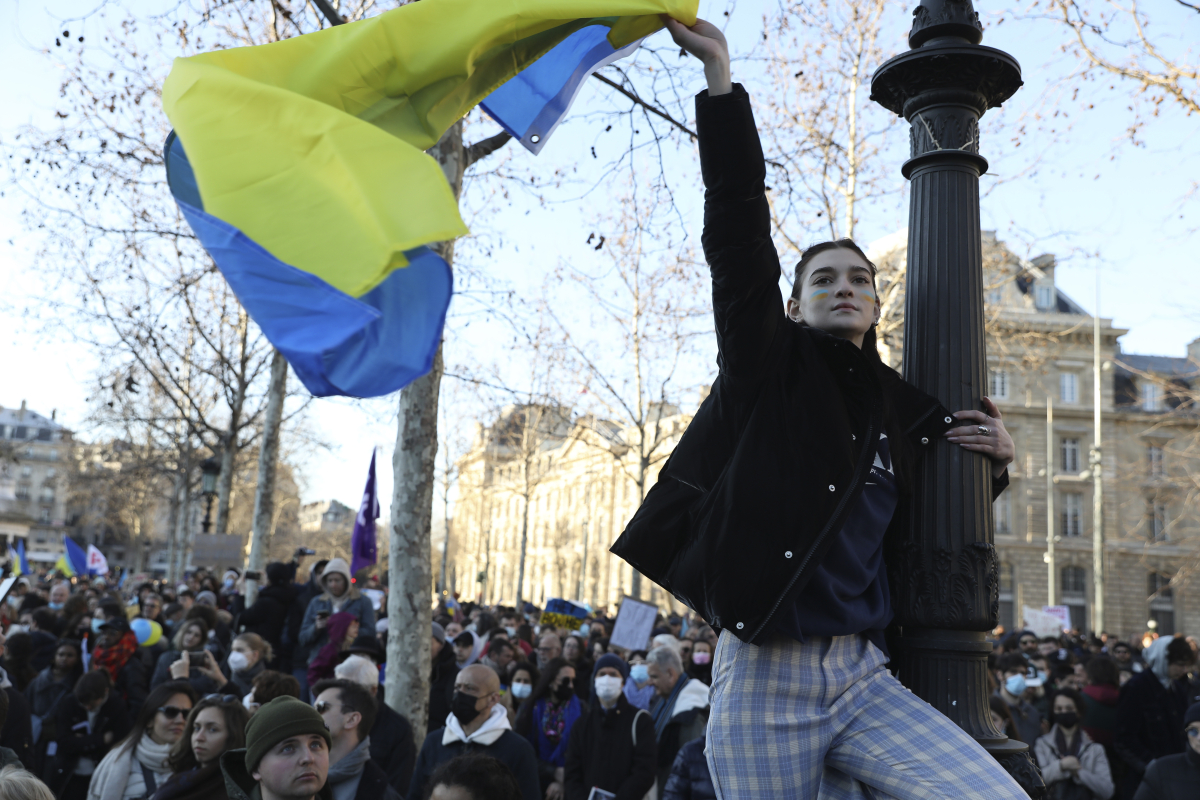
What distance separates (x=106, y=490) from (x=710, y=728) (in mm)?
62794

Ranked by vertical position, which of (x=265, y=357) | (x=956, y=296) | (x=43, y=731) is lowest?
(x=43, y=731)

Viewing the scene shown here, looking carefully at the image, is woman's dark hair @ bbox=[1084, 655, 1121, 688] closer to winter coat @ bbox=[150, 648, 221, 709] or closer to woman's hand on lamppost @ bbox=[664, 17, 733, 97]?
winter coat @ bbox=[150, 648, 221, 709]

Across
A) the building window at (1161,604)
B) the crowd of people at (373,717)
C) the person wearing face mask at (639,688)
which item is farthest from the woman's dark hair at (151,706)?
the building window at (1161,604)

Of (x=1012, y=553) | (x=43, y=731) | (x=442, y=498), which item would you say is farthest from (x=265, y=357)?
(x=1012, y=553)

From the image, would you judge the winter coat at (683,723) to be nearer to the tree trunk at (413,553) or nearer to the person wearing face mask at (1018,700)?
the tree trunk at (413,553)

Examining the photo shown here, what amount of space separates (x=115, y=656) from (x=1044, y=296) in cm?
5832

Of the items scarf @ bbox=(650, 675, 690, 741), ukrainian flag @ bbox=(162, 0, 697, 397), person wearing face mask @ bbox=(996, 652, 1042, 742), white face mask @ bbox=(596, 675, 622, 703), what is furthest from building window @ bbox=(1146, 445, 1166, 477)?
ukrainian flag @ bbox=(162, 0, 697, 397)

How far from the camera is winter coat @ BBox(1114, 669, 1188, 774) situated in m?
8.69

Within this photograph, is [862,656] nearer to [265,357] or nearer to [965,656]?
[965,656]

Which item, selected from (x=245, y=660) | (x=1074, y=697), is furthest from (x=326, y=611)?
(x=1074, y=697)

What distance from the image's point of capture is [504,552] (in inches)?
3794

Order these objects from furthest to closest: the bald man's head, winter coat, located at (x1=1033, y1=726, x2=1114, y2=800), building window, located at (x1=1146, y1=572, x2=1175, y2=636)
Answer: building window, located at (x1=1146, y1=572, x2=1175, y2=636)
winter coat, located at (x1=1033, y1=726, x2=1114, y2=800)
the bald man's head

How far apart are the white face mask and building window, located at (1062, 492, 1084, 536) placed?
53.7 m

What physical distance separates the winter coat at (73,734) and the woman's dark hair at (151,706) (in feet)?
5.92
